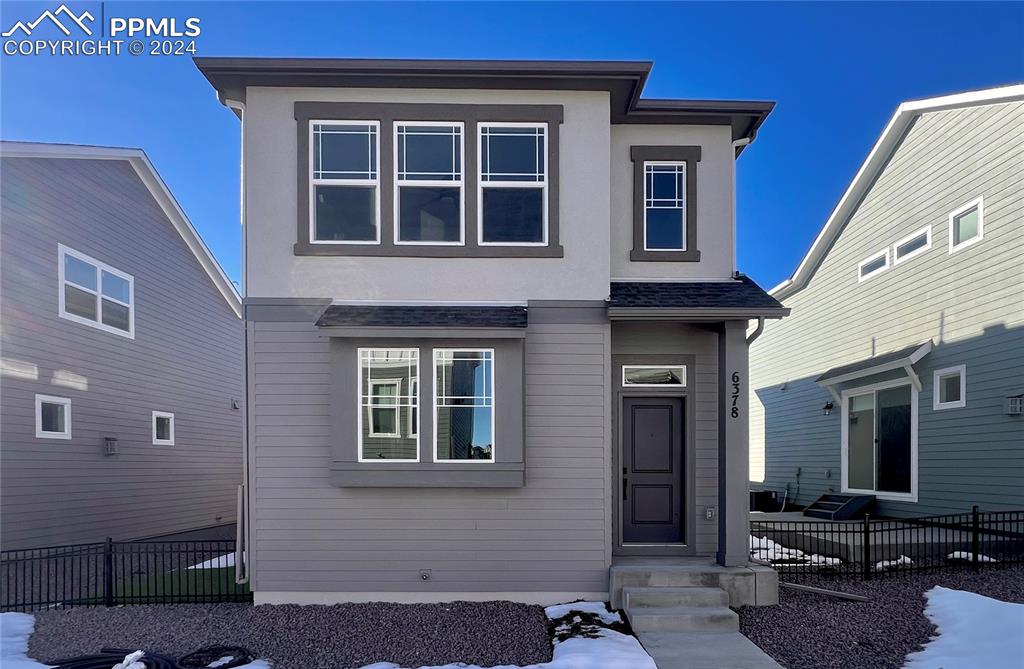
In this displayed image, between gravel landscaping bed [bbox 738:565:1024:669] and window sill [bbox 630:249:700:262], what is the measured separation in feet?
14.1

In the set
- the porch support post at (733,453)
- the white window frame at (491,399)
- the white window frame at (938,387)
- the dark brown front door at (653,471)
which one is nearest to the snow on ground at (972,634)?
the porch support post at (733,453)

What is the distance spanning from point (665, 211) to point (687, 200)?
1.04 feet

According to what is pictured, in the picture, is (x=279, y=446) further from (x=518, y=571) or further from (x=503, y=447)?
(x=518, y=571)

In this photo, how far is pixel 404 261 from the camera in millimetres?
7562

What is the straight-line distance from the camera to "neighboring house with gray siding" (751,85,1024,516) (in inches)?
366

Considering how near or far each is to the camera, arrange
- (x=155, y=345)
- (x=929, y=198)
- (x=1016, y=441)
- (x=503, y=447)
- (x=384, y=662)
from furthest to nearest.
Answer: (x=155, y=345) < (x=929, y=198) < (x=1016, y=441) < (x=503, y=447) < (x=384, y=662)

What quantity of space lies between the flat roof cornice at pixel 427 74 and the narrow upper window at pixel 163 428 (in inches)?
329

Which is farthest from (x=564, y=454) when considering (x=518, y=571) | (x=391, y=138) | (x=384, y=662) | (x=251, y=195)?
(x=251, y=195)

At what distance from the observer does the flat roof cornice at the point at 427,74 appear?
23.6 feet

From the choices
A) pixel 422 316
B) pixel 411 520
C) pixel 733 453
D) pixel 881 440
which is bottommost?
pixel 411 520

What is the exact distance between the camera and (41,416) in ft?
33.4

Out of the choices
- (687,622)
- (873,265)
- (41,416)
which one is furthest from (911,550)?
(41,416)

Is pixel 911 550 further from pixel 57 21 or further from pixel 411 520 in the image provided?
pixel 57 21

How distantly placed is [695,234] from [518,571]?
191 inches
